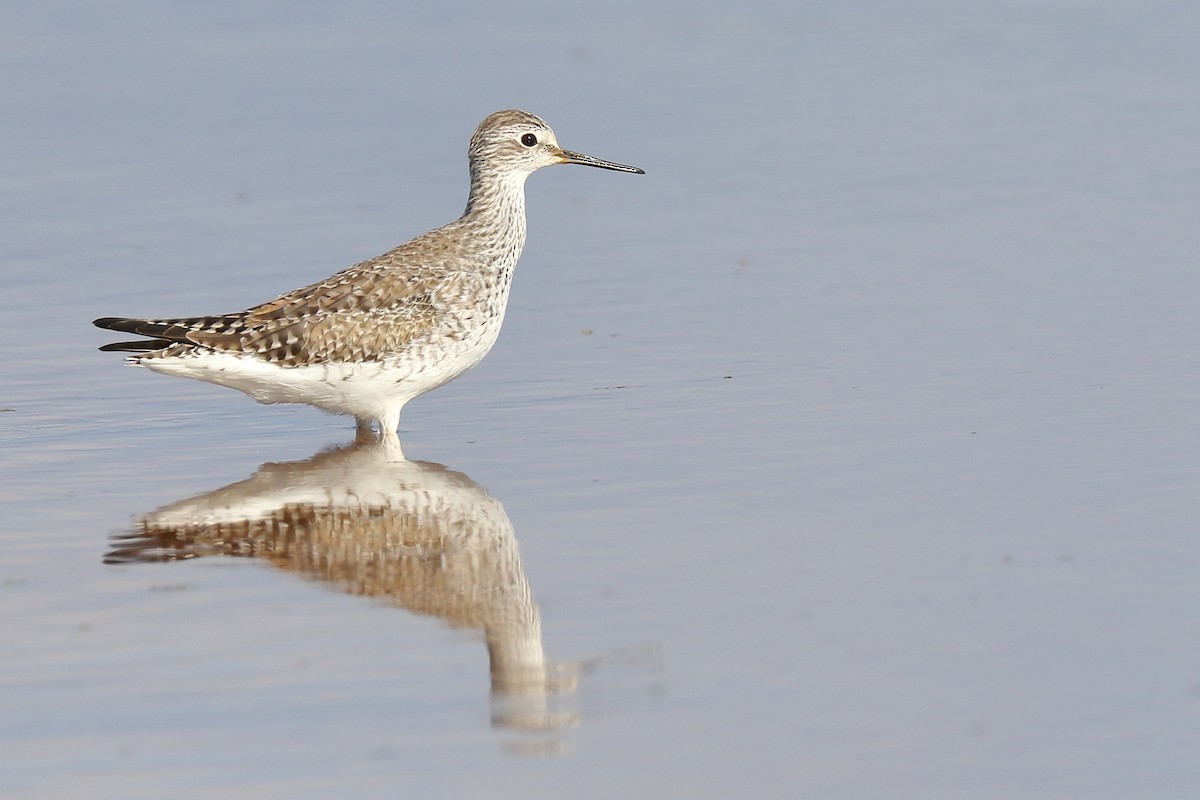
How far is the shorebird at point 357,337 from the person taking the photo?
30.3 feet

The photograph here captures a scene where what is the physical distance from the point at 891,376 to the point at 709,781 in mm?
4668

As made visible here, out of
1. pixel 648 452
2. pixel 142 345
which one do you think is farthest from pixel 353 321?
pixel 648 452

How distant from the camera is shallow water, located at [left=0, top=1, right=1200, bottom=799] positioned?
5.73m

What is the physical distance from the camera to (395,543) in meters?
7.70

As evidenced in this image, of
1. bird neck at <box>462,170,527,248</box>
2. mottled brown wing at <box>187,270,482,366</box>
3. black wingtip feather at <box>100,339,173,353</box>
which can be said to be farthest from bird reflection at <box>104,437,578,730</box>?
bird neck at <box>462,170,527,248</box>

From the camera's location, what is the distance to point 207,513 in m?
8.15

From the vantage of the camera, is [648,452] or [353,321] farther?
[353,321]

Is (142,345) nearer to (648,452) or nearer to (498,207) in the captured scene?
(498,207)

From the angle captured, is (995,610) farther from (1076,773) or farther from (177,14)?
(177,14)

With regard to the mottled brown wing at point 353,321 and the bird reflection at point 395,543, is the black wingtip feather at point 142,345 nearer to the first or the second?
the mottled brown wing at point 353,321

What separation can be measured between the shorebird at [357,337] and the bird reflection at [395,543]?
39cm

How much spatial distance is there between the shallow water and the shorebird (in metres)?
0.32

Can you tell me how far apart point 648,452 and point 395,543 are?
1479mm

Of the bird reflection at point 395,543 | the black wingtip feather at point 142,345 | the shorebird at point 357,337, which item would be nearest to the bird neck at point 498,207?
the shorebird at point 357,337
